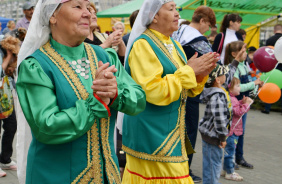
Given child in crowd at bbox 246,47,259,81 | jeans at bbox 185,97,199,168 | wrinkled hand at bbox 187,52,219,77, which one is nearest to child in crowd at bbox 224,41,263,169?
child in crowd at bbox 246,47,259,81

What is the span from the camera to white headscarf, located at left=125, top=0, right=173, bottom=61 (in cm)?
343

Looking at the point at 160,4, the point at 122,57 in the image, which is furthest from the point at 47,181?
the point at 122,57

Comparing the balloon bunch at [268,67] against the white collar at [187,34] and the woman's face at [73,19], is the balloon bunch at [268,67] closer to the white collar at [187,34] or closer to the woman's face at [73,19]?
the white collar at [187,34]

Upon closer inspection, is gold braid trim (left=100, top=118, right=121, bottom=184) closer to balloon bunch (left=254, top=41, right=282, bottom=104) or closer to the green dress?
the green dress

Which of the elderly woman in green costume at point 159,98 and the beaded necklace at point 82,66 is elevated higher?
the beaded necklace at point 82,66

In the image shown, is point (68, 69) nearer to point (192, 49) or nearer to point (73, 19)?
point (73, 19)

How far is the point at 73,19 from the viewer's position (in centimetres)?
213

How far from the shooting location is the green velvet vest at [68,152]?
2.08 meters

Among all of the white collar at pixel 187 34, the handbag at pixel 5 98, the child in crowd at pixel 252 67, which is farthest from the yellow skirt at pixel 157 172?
the child in crowd at pixel 252 67

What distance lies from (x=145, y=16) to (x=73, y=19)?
1.43 m

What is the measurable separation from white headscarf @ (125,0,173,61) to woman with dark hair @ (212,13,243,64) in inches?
110

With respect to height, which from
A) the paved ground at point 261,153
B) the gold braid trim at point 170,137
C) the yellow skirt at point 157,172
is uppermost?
the gold braid trim at point 170,137

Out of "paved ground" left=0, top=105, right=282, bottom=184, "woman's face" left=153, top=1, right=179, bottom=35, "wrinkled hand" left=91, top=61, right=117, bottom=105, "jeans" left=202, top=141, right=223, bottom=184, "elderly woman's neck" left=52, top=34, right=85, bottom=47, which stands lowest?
"paved ground" left=0, top=105, right=282, bottom=184

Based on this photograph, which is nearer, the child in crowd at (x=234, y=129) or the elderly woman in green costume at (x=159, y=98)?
the elderly woman in green costume at (x=159, y=98)
